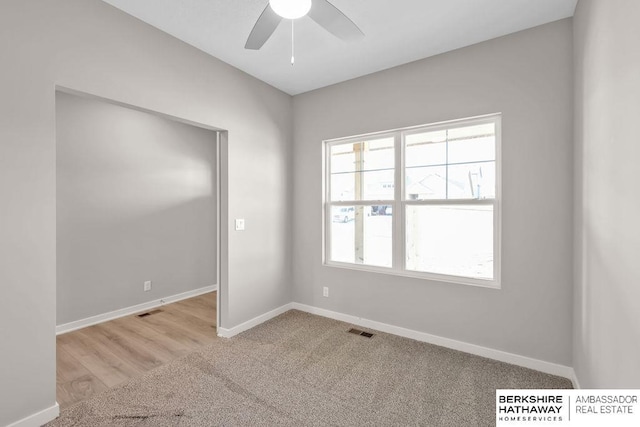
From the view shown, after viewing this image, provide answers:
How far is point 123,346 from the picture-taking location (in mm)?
2824

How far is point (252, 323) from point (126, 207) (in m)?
2.22

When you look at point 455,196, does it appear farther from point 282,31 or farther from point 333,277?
point 282,31

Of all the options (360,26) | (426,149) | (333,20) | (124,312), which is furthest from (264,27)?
(124,312)

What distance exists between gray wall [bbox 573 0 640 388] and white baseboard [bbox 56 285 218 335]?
14.8 feet

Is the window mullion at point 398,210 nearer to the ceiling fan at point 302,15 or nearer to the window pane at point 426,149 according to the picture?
the window pane at point 426,149

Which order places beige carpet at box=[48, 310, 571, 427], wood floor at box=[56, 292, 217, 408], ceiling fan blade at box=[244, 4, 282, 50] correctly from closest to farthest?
ceiling fan blade at box=[244, 4, 282, 50], beige carpet at box=[48, 310, 571, 427], wood floor at box=[56, 292, 217, 408]

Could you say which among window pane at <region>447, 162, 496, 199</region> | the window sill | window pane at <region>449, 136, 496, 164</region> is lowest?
the window sill

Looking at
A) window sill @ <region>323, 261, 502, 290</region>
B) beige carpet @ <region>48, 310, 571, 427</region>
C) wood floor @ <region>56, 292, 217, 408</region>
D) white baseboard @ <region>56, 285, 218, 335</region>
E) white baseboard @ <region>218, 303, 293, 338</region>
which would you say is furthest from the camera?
white baseboard @ <region>56, 285, 218, 335</region>

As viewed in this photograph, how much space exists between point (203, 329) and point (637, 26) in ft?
12.9

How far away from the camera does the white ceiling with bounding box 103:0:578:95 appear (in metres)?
2.14

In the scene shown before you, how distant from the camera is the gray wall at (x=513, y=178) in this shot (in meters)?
2.29

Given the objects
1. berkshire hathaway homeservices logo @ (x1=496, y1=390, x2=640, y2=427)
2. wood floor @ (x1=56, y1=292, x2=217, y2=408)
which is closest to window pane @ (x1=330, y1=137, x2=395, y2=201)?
berkshire hathaway homeservices logo @ (x1=496, y1=390, x2=640, y2=427)

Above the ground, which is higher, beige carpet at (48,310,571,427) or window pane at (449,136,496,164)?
window pane at (449,136,496,164)

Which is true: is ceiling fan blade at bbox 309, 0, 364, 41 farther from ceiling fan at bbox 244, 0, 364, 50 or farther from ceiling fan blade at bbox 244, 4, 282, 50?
ceiling fan blade at bbox 244, 4, 282, 50
